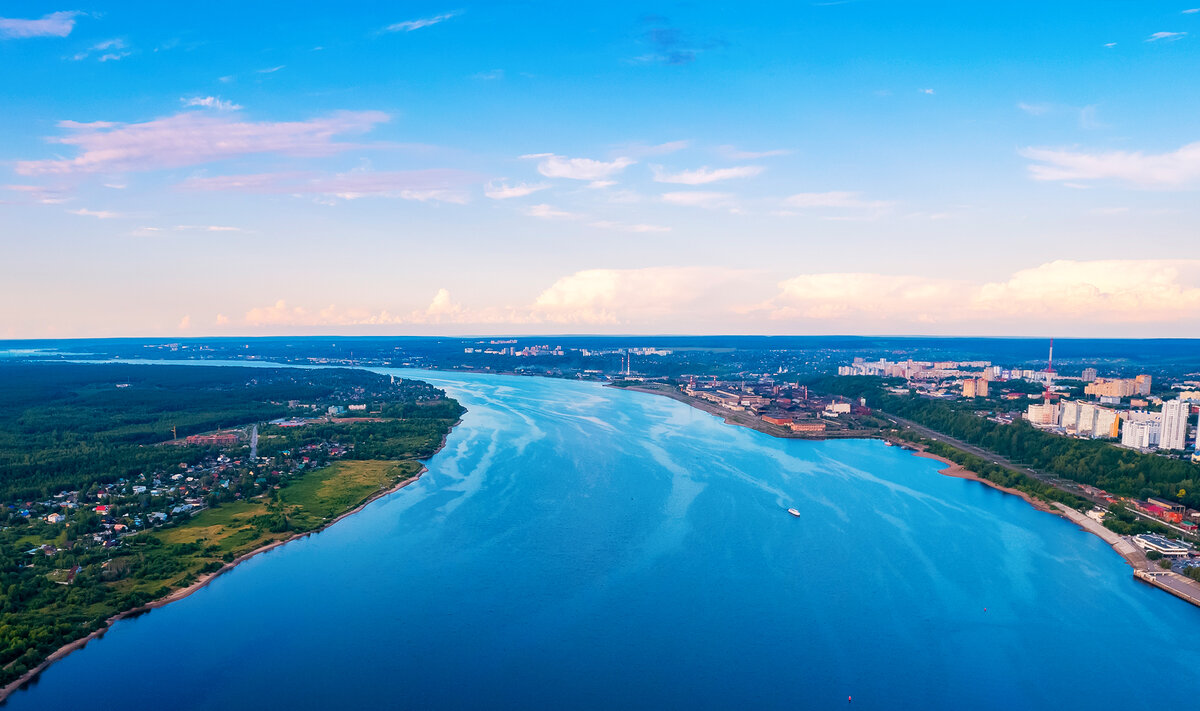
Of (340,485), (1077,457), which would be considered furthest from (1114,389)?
(340,485)

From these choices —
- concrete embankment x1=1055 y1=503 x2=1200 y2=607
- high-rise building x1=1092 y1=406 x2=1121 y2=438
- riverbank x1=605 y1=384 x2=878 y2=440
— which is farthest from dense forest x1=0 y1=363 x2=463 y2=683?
high-rise building x1=1092 y1=406 x2=1121 y2=438

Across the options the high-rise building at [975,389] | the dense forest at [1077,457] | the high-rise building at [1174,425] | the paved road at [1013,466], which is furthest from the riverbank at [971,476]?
the high-rise building at [975,389]

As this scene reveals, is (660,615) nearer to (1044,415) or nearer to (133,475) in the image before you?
(133,475)

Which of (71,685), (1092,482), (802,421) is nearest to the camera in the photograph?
(71,685)

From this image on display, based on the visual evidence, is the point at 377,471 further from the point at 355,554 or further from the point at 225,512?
the point at 355,554

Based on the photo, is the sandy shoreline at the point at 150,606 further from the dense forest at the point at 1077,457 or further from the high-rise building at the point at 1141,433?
the high-rise building at the point at 1141,433

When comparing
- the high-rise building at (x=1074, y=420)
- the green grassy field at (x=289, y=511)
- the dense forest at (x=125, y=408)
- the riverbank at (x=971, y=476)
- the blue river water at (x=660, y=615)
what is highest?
the high-rise building at (x=1074, y=420)

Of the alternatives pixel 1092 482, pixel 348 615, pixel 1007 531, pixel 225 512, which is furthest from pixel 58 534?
pixel 1092 482

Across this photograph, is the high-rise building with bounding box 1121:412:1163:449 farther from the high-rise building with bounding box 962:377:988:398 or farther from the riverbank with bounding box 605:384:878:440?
the high-rise building with bounding box 962:377:988:398
